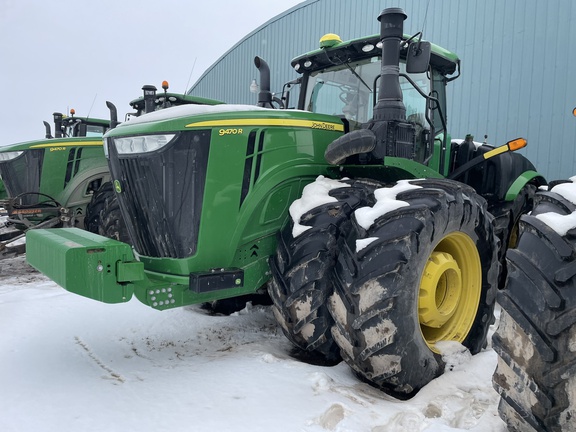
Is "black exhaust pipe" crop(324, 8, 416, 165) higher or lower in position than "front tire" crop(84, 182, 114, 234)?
higher

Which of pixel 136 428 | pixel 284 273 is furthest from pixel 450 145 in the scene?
pixel 136 428

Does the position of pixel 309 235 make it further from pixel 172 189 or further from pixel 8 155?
pixel 8 155

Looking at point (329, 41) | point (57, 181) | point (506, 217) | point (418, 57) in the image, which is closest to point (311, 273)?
point (418, 57)

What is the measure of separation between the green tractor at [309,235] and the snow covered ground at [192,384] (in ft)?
0.82

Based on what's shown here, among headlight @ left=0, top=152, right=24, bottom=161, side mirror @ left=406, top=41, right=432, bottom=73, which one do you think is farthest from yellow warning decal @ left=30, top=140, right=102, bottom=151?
side mirror @ left=406, top=41, right=432, bottom=73

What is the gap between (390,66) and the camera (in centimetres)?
333

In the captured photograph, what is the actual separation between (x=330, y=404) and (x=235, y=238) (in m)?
1.17

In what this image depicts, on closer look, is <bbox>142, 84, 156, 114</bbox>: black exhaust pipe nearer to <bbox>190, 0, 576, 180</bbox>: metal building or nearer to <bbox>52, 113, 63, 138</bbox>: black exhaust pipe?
<bbox>52, 113, 63, 138</bbox>: black exhaust pipe

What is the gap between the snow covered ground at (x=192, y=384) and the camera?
2369 millimetres

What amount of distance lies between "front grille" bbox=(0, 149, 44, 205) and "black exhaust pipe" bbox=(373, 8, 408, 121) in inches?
215

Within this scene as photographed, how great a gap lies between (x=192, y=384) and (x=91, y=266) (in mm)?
885

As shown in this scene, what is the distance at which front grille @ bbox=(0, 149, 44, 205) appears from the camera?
6945 mm

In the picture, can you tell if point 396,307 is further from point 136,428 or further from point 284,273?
point 136,428

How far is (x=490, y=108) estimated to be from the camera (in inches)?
338
